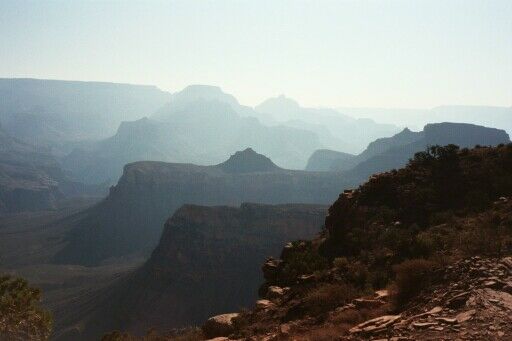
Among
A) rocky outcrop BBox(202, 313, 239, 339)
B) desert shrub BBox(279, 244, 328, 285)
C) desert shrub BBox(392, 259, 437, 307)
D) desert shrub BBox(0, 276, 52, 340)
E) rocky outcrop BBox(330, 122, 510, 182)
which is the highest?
rocky outcrop BBox(330, 122, 510, 182)

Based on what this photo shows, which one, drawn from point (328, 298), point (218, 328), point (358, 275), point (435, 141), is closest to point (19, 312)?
point (218, 328)

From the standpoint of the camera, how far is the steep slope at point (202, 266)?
61844mm

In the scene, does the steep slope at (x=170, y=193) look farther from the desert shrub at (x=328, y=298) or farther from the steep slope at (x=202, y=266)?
the desert shrub at (x=328, y=298)

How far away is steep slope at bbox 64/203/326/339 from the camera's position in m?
61.8

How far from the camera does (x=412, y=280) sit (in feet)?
32.0

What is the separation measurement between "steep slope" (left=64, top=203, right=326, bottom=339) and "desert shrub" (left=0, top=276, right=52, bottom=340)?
1567 inches

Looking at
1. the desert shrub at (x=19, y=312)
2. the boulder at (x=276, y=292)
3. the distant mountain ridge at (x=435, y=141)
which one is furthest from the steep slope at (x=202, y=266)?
the distant mountain ridge at (x=435, y=141)

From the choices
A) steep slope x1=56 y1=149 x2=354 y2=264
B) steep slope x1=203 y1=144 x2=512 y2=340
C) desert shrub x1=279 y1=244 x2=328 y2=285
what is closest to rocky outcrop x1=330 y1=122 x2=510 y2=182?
steep slope x1=56 y1=149 x2=354 y2=264

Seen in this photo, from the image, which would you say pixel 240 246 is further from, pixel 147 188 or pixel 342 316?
pixel 147 188

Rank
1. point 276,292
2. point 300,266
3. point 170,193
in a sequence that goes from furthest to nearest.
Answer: point 170,193
point 300,266
point 276,292

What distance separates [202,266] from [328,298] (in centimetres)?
6319

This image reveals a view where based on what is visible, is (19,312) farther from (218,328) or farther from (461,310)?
(461,310)

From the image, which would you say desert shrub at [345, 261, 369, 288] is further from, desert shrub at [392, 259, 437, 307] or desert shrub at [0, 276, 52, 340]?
desert shrub at [0, 276, 52, 340]

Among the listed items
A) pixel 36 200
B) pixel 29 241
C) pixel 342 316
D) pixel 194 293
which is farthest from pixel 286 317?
pixel 36 200
